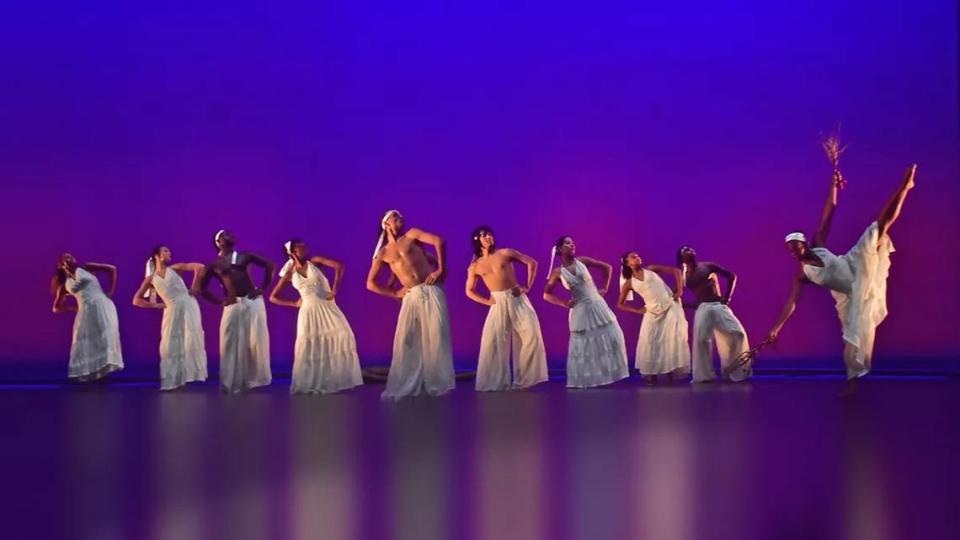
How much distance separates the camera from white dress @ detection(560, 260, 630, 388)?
9.80m

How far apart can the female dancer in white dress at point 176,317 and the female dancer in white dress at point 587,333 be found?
387 centimetres

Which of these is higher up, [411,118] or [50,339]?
[411,118]

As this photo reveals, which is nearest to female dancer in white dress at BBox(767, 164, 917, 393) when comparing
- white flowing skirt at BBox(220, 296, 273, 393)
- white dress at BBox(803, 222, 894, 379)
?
white dress at BBox(803, 222, 894, 379)

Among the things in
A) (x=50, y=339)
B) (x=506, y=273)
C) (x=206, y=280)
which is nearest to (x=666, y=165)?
(x=506, y=273)

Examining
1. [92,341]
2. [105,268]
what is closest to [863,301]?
[105,268]

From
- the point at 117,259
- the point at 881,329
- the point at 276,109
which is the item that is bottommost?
the point at 881,329

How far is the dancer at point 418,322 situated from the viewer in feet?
27.2

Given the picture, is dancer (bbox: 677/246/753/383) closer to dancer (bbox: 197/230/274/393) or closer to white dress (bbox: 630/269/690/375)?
white dress (bbox: 630/269/690/375)

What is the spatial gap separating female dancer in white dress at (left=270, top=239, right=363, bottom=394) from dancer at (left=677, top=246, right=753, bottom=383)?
3.47m

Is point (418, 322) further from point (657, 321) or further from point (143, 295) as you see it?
point (143, 295)

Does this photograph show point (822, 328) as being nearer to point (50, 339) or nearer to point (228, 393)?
point (228, 393)

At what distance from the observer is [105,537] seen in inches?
111

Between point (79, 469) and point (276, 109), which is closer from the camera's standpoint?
point (79, 469)

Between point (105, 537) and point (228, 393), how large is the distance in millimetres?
6679
